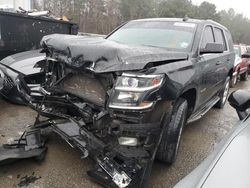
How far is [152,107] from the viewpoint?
284 centimetres

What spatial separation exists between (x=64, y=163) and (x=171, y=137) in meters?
1.30

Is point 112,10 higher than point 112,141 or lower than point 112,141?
lower

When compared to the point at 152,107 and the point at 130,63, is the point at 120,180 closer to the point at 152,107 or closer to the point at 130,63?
the point at 152,107

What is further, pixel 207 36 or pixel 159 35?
pixel 207 36

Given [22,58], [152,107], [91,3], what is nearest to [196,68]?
[152,107]

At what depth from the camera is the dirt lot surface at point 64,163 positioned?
3.25 m

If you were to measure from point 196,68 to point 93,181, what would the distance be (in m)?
1.90

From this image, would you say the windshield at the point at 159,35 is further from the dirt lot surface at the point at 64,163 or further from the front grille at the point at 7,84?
the front grille at the point at 7,84

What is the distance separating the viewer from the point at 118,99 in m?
2.80

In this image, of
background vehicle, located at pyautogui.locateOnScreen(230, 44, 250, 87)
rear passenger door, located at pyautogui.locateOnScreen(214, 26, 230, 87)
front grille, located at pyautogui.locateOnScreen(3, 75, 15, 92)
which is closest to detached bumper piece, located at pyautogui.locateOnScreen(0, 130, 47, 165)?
front grille, located at pyautogui.locateOnScreen(3, 75, 15, 92)

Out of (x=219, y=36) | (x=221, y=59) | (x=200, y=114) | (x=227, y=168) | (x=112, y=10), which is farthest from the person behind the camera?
(x=112, y=10)

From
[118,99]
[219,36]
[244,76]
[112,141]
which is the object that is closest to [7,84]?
[112,141]

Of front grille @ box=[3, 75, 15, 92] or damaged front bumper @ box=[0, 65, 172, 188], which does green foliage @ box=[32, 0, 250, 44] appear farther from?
damaged front bumper @ box=[0, 65, 172, 188]

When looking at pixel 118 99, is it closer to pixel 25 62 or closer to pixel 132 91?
pixel 132 91
